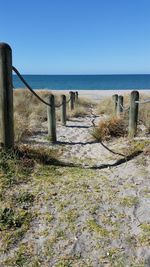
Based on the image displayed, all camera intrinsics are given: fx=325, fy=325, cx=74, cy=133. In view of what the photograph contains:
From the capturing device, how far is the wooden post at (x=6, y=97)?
15.1ft

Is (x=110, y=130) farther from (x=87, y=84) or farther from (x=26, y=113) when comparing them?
(x=87, y=84)

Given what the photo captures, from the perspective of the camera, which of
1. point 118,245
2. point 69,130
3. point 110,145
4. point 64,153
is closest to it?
point 118,245

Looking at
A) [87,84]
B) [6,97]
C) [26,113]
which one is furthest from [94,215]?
[87,84]

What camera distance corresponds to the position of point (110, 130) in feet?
24.3

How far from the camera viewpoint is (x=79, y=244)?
3164 mm

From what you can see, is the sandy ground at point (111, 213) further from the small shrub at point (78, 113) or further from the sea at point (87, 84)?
the sea at point (87, 84)

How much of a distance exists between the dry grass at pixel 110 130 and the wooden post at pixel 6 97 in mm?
2869

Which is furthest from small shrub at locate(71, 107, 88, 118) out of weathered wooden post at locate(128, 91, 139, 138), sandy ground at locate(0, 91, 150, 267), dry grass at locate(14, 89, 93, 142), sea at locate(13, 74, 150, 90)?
sea at locate(13, 74, 150, 90)

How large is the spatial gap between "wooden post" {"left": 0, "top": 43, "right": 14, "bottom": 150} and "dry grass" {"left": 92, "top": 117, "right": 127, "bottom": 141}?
2.87 meters

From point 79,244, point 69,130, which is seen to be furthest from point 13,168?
point 69,130

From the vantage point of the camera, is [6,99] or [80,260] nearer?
[80,260]

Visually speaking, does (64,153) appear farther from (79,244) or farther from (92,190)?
(79,244)

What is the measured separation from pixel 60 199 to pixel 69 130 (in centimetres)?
522

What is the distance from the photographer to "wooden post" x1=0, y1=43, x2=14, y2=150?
4.59 metres
